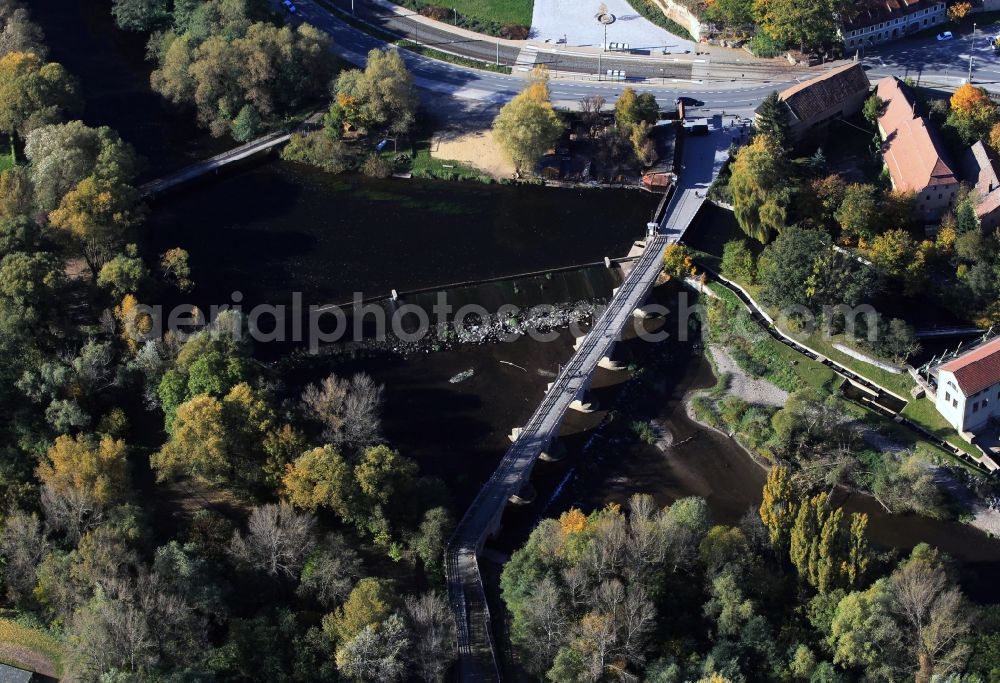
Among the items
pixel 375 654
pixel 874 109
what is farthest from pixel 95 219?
pixel 874 109

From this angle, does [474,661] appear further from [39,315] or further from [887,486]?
[39,315]

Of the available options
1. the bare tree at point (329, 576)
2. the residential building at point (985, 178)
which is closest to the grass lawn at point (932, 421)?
the residential building at point (985, 178)

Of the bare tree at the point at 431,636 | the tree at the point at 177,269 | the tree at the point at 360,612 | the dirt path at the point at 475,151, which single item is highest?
the dirt path at the point at 475,151

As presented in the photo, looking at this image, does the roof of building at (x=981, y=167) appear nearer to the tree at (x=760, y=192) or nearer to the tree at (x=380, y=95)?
the tree at (x=760, y=192)

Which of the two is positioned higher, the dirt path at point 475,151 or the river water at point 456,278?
the dirt path at point 475,151

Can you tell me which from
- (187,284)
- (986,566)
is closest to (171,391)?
(187,284)

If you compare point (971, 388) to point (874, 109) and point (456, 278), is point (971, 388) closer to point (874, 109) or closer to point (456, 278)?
point (874, 109)

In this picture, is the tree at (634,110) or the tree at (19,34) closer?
the tree at (634,110)
